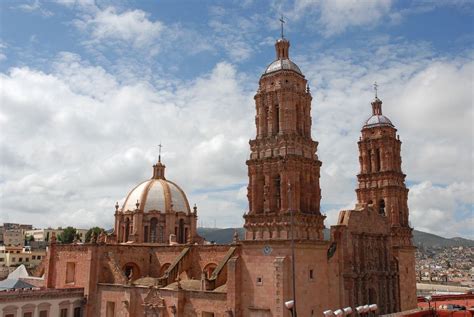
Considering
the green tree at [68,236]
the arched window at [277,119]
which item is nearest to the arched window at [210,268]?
the arched window at [277,119]

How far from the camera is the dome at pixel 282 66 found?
36.4m

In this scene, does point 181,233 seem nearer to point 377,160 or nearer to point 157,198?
point 157,198

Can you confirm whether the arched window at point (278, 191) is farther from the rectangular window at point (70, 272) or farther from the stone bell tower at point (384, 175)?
the rectangular window at point (70, 272)

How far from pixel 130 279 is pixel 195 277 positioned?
5.49m

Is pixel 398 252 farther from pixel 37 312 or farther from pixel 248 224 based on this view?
pixel 37 312

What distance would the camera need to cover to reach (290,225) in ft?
105

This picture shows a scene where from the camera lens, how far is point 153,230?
50031mm

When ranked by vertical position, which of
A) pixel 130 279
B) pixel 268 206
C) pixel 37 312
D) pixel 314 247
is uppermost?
pixel 268 206

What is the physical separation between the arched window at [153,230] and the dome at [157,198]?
3.79 ft

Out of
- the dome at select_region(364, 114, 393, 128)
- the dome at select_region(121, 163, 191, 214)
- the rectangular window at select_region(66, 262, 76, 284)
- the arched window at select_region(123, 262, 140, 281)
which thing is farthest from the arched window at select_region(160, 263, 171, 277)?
the dome at select_region(364, 114, 393, 128)

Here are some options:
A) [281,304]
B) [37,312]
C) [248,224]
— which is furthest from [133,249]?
[281,304]

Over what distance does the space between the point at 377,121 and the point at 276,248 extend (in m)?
23.0

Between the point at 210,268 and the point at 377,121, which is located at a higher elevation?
the point at 377,121

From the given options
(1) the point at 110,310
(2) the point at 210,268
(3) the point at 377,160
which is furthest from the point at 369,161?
(1) the point at 110,310
